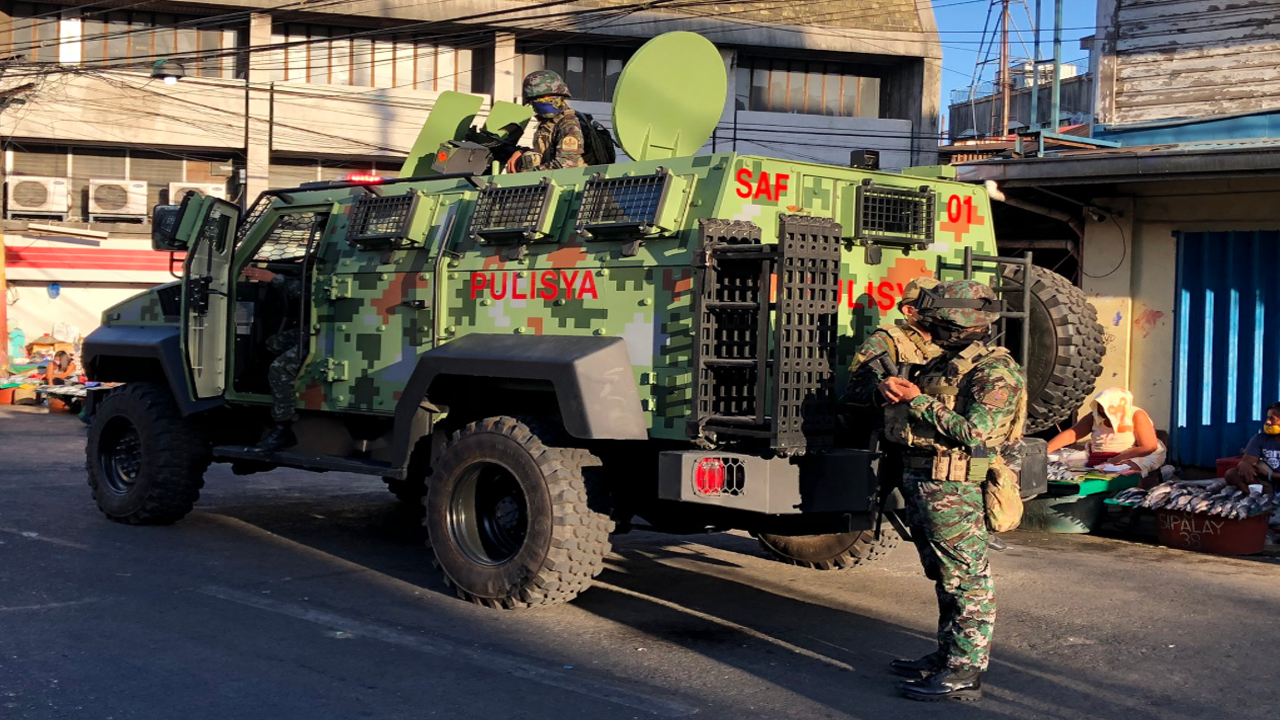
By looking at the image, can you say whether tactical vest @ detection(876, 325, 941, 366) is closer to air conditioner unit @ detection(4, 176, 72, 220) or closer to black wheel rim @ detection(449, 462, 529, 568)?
black wheel rim @ detection(449, 462, 529, 568)

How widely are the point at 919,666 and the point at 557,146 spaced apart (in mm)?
3855

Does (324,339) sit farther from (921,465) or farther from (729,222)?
(921,465)

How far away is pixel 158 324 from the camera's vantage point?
8.94 meters

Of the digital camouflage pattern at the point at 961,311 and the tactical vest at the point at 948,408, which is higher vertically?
the digital camouflage pattern at the point at 961,311

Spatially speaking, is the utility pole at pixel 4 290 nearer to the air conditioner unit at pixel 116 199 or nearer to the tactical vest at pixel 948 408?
the air conditioner unit at pixel 116 199

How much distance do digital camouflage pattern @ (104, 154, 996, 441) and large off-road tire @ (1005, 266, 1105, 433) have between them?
438 mm

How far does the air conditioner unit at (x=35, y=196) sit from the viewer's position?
85.8ft

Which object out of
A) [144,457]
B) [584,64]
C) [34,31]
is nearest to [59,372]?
[34,31]

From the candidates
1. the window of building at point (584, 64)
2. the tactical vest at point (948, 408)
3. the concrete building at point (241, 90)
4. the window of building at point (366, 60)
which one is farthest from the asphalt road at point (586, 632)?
the window of building at point (584, 64)

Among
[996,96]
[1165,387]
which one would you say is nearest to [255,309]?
[1165,387]

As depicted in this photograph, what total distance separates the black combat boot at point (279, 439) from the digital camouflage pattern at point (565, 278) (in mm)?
263

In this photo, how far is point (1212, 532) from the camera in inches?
352

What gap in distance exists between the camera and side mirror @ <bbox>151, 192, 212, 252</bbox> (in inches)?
337

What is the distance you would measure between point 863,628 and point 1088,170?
5570 millimetres
